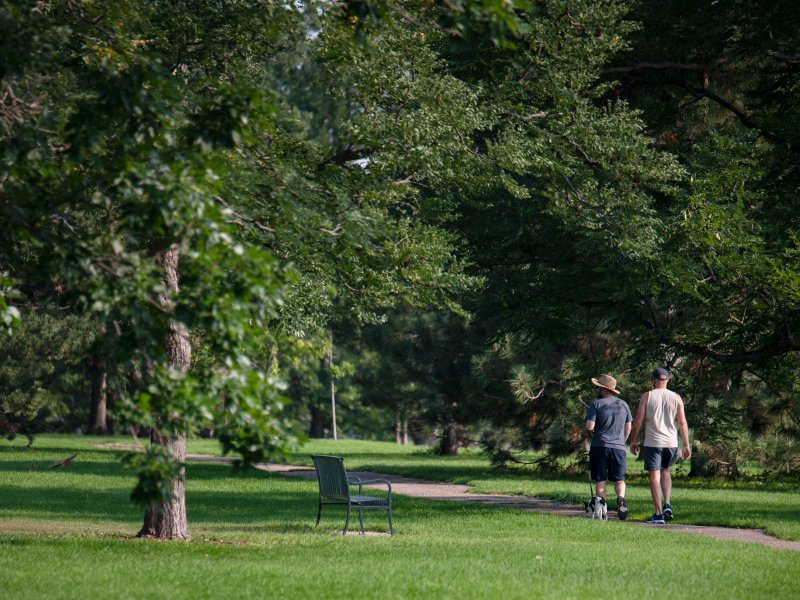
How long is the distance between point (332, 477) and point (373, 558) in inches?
126

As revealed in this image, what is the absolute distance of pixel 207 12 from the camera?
38.9 feet

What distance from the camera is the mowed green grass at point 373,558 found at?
333 inches

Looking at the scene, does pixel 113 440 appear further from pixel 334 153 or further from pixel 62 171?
pixel 62 171

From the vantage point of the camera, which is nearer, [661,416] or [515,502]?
[661,416]

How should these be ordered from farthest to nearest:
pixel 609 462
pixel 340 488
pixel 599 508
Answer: pixel 599 508 → pixel 609 462 → pixel 340 488

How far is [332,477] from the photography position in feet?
44.3

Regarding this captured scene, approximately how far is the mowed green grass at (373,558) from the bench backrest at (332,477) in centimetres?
47

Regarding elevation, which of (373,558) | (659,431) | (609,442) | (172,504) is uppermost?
(659,431)

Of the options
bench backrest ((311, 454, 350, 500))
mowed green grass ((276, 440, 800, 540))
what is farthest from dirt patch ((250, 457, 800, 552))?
bench backrest ((311, 454, 350, 500))

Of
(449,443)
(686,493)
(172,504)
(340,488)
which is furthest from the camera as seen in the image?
(449,443)

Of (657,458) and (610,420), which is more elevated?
(610,420)

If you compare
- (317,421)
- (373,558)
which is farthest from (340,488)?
(317,421)

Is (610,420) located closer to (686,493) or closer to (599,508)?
(599,508)

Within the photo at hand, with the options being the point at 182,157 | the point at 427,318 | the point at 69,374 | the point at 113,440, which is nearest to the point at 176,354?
the point at 182,157
